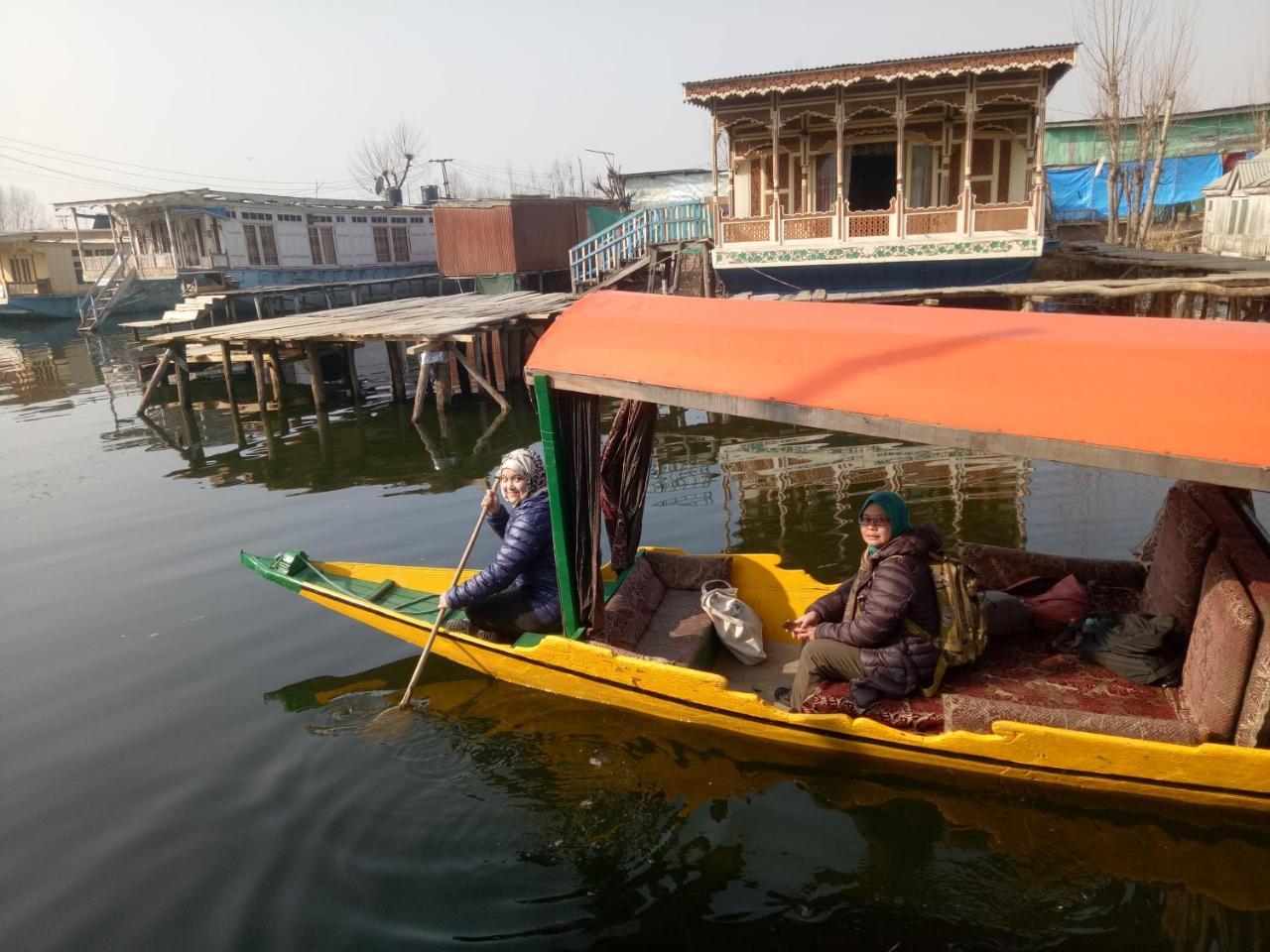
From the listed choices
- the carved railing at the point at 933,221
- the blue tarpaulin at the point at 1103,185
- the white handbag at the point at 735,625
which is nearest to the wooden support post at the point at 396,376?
the carved railing at the point at 933,221

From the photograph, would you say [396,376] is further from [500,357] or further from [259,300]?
[259,300]

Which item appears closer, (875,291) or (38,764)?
(38,764)

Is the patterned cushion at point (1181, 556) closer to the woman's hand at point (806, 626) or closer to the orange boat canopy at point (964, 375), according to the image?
the orange boat canopy at point (964, 375)

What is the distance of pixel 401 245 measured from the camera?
40.4 m

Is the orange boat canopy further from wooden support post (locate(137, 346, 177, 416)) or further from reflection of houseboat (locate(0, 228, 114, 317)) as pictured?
reflection of houseboat (locate(0, 228, 114, 317))

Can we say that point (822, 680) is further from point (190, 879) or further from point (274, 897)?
point (190, 879)

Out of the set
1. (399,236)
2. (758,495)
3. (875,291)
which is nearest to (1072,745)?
(758,495)

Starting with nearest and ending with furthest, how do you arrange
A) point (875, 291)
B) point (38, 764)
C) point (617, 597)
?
1. point (38, 764)
2. point (617, 597)
3. point (875, 291)

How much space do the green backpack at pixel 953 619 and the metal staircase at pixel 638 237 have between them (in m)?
18.6

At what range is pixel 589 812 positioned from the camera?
484cm

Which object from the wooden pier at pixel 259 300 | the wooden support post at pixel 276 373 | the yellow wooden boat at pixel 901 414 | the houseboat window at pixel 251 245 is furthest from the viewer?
the houseboat window at pixel 251 245

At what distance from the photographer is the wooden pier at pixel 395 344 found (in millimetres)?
15773

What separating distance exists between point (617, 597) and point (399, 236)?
125ft

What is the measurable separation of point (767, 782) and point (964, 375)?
2.60 meters
